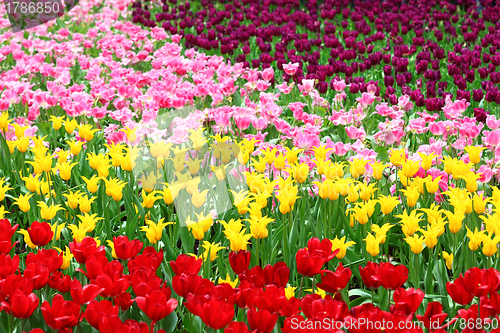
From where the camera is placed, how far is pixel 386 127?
3.77 metres

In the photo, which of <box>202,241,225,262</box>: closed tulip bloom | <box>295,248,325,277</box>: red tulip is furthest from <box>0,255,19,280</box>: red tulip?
<box>295,248,325,277</box>: red tulip

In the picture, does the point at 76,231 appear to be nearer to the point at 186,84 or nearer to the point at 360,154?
the point at 360,154

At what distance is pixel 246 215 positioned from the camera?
8.76ft

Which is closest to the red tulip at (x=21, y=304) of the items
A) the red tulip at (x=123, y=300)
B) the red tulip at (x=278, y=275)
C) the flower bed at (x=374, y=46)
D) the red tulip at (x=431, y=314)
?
the red tulip at (x=123, y=300)

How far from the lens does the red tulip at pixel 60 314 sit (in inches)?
60.7

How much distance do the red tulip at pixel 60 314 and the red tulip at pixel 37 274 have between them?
193mm

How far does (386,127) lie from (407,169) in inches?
46.1

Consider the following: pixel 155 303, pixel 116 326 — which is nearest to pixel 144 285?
pixel 155 303

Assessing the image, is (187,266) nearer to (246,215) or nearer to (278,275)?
(278,275)

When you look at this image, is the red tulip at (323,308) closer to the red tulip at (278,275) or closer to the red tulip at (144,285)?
the red tulip at (278,275)

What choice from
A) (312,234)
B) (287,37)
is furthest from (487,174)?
(287,37)

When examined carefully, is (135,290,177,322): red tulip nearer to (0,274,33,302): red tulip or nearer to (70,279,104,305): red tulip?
(70,279,104,305): red tulip

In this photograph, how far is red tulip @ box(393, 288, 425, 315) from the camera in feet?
5.29

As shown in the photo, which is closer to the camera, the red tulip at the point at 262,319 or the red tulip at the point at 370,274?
the red tulip at the point at 262,319
